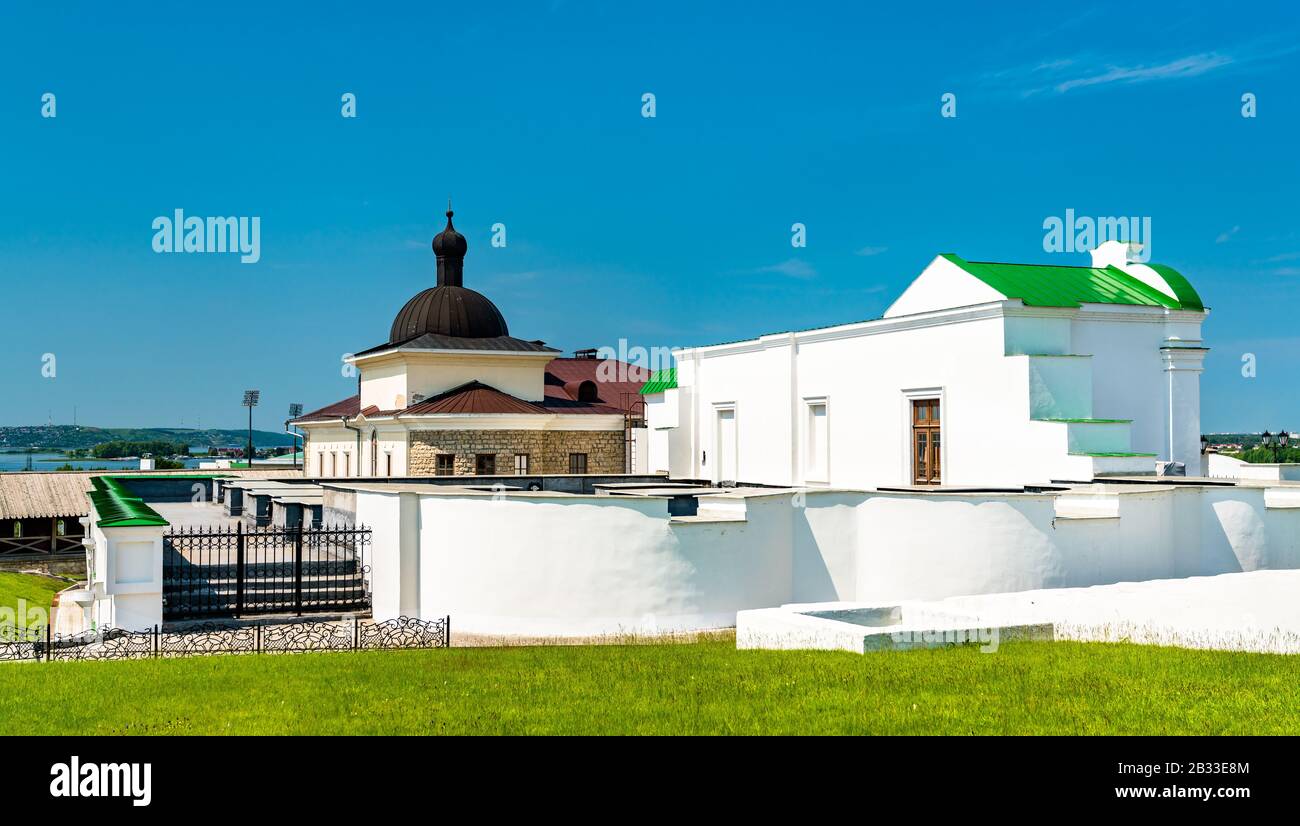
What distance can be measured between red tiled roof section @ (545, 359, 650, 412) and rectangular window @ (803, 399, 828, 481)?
20423 millimetres

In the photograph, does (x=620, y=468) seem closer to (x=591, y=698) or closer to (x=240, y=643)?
(x=240, y=643)

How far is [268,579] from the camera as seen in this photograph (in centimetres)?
1773

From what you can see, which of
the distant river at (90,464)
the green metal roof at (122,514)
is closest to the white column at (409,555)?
the green metal roof at (122,514)

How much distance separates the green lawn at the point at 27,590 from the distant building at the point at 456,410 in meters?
9.67

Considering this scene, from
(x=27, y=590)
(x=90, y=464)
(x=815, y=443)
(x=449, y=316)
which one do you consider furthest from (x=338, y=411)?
(x=90, y=464)

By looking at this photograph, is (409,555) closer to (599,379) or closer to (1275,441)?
(1275,441)

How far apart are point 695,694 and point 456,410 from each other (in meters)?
25.8

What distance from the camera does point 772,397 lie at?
24.6 metres

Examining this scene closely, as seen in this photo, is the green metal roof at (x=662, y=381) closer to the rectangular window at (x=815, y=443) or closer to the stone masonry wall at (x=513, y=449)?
the stone masonry wall at (x=513, y=449)

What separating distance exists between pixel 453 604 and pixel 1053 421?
10305 mm

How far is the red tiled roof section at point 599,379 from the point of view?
45281 mm

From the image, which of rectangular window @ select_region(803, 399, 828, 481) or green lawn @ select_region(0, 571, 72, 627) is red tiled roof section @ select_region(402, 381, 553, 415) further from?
rectangular window @ select_region(803, 399, 828, 481)
